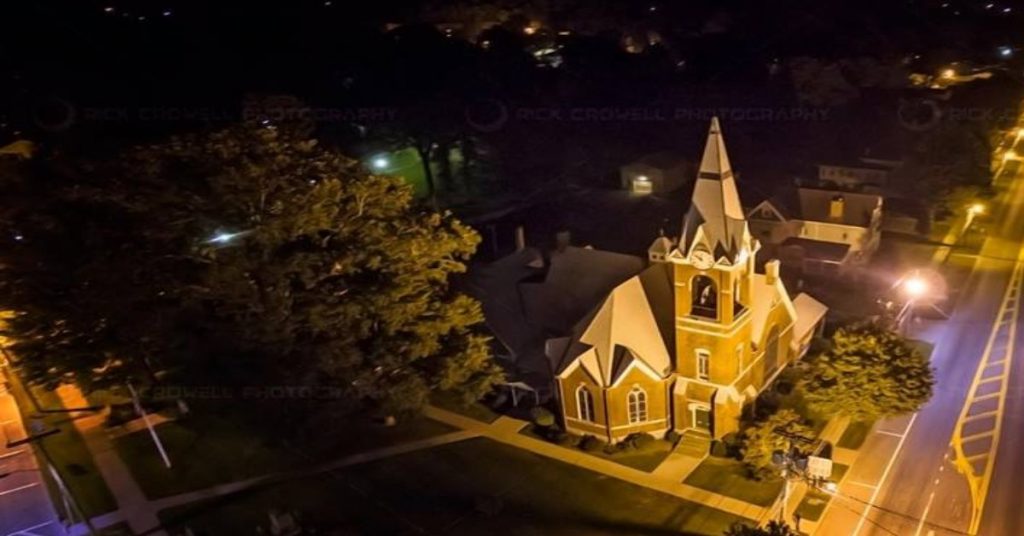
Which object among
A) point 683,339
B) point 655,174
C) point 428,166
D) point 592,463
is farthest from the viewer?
point 428,166

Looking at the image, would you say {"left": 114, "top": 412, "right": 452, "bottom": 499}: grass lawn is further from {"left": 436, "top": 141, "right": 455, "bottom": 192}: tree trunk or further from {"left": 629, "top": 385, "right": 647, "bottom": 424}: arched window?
{"left": 436, "top": 141, "right": 455, "bottom": 192}: tree trunk

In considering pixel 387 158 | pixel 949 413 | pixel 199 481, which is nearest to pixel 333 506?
pixel 199 481

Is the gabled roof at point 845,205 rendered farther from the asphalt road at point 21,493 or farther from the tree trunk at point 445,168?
the asphalt road at point 21,493

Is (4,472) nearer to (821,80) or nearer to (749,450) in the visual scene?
(749,450)

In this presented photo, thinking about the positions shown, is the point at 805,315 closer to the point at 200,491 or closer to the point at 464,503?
the point at 464,503

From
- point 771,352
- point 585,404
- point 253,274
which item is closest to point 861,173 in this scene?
point 771,352

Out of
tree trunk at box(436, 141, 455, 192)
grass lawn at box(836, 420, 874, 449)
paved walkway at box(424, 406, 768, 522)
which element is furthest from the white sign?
tree trunk at box(436, 141, 455, 192)
